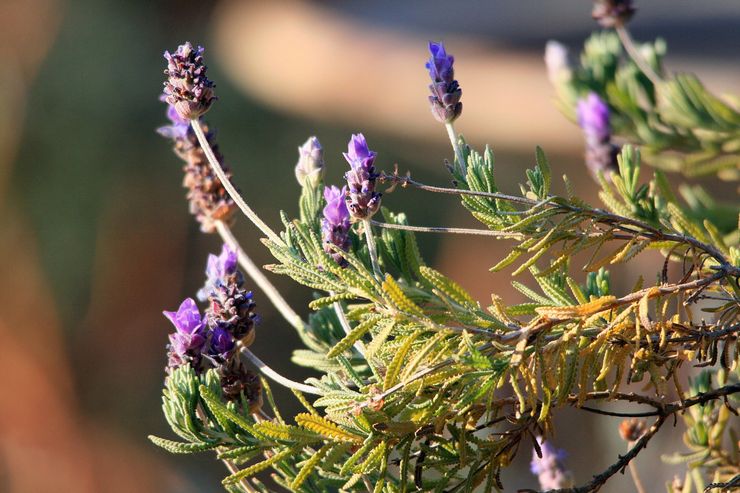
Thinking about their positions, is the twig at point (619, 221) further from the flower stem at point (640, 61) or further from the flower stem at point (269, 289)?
the flower stem at point (640, 61)

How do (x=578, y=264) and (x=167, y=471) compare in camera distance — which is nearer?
(x=578, y=264)

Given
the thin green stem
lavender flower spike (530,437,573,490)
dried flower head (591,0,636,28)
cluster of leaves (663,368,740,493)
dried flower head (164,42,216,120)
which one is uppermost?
dried flower head (591,0,636,28)

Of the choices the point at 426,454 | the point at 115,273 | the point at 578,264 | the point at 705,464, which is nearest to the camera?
the point at 426,454

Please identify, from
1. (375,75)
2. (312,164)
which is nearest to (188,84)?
(312,164)

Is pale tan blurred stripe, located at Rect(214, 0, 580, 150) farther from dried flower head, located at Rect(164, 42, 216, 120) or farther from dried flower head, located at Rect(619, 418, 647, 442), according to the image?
dried flower head, located at Rect(164, 42, 216, 120)

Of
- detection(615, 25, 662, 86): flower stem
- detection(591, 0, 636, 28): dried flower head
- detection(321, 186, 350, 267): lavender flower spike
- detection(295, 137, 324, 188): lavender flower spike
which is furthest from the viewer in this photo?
detection(591, 0, 636, 28): dried flower head

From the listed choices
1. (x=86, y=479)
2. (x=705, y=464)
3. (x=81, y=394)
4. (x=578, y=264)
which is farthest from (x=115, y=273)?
(x=705, y=464)

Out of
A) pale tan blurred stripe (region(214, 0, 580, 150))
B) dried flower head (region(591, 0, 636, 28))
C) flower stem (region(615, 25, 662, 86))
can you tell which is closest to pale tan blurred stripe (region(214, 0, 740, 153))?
pale tan blurred stripe (region(214, 0, 580, 150))

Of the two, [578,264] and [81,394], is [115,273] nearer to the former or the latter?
[81,394]
